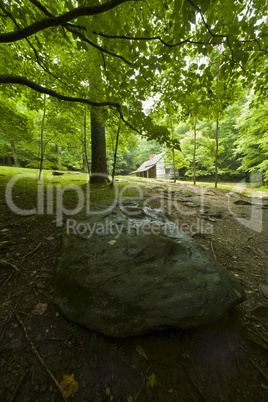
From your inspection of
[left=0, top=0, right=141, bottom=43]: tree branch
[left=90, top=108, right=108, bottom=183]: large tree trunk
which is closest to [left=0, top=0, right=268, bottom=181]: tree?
[left=0, top=0, right=141, bottom=43]: tree branch

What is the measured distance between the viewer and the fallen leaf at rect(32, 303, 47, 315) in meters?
1.54

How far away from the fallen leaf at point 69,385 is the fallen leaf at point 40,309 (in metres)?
0.63

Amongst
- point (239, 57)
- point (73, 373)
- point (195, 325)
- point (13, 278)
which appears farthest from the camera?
point (239, 57)

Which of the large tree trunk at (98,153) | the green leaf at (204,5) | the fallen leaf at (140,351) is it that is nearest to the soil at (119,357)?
the fallen leaf at (140,351)

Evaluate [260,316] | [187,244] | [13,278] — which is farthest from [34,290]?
[260,316]

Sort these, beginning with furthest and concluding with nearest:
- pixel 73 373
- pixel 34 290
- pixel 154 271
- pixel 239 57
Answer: pixel 239 57, pixel 34 290, pixel 154 271, pixel 73 373

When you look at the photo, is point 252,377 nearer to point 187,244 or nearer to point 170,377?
point 170,377

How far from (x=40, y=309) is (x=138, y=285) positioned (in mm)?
1093

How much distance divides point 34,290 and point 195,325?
181 centimetres

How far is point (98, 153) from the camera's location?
6.50 m

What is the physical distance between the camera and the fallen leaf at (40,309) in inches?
60.5

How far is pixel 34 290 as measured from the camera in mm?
1768

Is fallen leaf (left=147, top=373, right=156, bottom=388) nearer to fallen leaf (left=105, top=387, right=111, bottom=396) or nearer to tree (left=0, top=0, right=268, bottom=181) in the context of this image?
fallen leaf (left=105, top=387, right=111, bottom=396)

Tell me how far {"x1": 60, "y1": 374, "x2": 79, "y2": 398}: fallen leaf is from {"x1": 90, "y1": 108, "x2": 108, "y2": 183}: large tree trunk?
19.5ft
